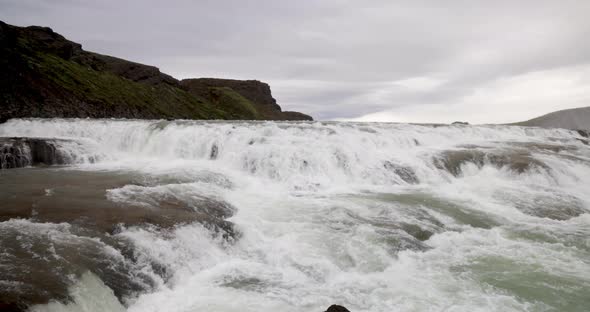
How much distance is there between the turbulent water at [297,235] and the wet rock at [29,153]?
48cm

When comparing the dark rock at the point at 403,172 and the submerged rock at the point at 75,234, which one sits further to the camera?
the dark rock at the point at 403,172

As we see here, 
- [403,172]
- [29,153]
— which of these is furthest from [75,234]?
[403,172]

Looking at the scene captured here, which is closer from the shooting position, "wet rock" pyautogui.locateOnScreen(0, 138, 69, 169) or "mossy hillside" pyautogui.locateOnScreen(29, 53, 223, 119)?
"wet rock" pyautogui.locateOnScreen(0, 138, 69, 169)

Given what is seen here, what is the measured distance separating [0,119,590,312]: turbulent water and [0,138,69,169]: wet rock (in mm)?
478

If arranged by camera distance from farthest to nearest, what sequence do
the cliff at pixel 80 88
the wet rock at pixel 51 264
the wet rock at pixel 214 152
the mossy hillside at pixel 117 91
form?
the mossy hillside at pixel 117 91
the cliff at pixel 80 88
the wet rock at pixel 214 152
the wet rock at pixel 51 264

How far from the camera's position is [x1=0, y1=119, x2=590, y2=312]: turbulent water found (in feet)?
18.9

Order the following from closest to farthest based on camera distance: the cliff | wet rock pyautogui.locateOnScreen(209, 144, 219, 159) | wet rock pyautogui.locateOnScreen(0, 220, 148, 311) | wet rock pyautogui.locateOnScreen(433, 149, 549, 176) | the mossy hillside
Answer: wet rock pyautogui.locateOnScreen(0, 220, 148, 311) < wet rock pyautogui.locateOnScreen(433, 149, 549, 176) < wet rock pyautogui.locateOnScreen(209, 144, 219, 159) < the cliff < the mossy hillside

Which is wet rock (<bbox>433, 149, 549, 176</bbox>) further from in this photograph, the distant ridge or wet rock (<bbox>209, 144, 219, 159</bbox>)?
the distant ridge

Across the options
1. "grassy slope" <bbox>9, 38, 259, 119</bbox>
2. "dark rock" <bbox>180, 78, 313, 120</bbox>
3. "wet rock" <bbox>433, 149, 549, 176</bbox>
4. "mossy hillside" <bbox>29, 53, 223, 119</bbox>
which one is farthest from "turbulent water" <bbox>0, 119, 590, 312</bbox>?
"dark rock" <bbox>180, 78, 313, 120</bbox>

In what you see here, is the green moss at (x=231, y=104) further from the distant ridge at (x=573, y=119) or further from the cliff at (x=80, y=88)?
the distant ridge at (x=573, y=119)

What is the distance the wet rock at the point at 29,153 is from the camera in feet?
49.0

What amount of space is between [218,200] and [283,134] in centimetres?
890

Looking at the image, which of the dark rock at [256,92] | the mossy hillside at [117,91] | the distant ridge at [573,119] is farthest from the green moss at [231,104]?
the distant ridge at [573,119]

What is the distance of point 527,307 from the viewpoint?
585 centimetres
